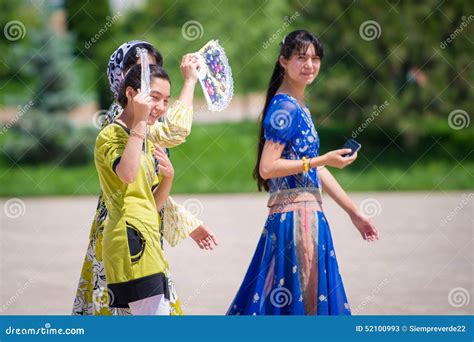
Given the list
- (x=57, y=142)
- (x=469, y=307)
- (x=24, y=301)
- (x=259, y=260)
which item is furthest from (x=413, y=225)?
(x=57, y=142)

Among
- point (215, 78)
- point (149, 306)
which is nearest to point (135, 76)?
point (215, 78)

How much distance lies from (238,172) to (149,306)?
1406 centimetres

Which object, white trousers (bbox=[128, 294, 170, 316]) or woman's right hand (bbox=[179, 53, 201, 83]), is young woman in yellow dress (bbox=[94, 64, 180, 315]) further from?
woman's right hand (bbox=[179, 53, 201, 83])

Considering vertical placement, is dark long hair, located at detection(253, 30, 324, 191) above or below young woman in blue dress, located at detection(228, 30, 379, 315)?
above

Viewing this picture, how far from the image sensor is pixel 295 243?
15.8ft

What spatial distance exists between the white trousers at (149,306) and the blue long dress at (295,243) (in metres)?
1.02

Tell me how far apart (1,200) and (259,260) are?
11.9m

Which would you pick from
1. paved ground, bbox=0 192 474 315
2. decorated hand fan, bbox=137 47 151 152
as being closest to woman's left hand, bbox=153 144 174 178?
decorated hand fan, bbox=137 47 151 152

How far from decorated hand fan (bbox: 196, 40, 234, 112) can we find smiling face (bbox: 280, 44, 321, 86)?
1.19 ft

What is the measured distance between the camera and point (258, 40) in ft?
77.4

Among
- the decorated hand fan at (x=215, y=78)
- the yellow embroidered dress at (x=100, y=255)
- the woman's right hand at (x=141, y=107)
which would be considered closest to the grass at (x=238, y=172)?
the decorated hand fan at (x=215, y=78)

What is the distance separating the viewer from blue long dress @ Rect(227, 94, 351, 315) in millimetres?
4812

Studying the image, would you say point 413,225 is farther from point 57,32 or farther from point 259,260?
point 57,32

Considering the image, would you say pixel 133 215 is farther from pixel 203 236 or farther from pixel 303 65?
pixel 303 65
